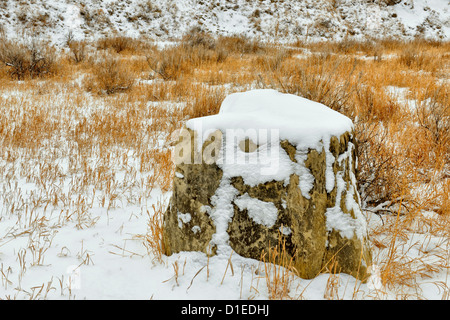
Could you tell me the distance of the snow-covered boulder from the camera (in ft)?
4.50

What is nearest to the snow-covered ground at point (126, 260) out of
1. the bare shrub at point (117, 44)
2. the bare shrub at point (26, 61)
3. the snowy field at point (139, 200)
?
the snowy field at point (139, 200)

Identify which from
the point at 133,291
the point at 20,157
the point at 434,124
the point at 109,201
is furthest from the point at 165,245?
the point at 434,124

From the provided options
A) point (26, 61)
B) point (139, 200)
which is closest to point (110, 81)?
point (26, 61)

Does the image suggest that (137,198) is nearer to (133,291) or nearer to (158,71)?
(133,291)

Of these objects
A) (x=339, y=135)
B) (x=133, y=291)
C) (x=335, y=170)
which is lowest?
(x=133, y=291)

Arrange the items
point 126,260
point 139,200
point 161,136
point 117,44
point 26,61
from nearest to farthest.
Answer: point 126,260
point 139,200
point 161,136
point 26,61
point 117,44

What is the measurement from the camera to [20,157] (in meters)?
3.07

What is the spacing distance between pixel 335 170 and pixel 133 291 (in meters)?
1.15

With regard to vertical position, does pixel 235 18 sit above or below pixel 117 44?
above

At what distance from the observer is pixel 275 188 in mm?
1391

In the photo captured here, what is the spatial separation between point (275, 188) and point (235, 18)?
625 inches

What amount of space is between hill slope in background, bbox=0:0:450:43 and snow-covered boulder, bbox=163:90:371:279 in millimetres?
12750

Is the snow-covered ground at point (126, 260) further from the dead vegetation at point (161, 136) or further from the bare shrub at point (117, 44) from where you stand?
the bare shrub at point (117, 44)

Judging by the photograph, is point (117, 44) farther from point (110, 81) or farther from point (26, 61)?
point (110, 81)
